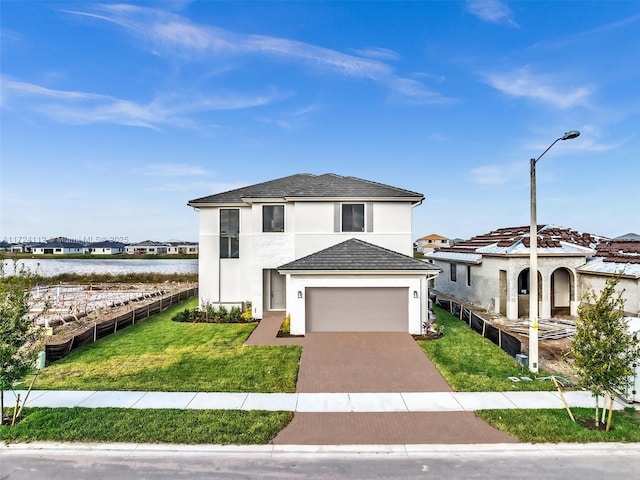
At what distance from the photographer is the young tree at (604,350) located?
275 inches

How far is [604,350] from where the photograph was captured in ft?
23.0

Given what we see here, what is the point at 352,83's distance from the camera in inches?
966

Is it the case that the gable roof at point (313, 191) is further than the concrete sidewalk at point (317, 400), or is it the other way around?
the gable roof at point (313, 191)

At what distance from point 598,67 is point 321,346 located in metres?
21.9

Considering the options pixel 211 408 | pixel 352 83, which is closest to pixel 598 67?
pixel 352 83

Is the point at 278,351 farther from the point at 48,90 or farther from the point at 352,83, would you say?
the point at 48,90

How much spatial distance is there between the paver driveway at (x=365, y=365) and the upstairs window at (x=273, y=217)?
20.9 ft

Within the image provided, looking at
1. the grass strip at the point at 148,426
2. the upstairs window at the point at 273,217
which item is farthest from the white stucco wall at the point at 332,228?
the grass strip at the point at 148,426

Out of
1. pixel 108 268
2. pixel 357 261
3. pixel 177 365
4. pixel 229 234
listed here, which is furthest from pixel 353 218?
pixel 108 268

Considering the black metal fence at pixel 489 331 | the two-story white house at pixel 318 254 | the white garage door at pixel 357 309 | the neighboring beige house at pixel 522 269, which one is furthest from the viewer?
the neighboring beige house at pixel 522 269

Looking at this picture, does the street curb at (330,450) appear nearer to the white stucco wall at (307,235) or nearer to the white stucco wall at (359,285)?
the white stucco wall at (359,285)

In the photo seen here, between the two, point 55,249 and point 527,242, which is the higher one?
point 55,249

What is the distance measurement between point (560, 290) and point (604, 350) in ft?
53.7

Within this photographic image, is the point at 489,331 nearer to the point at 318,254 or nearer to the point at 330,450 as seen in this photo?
the point at 318,254
